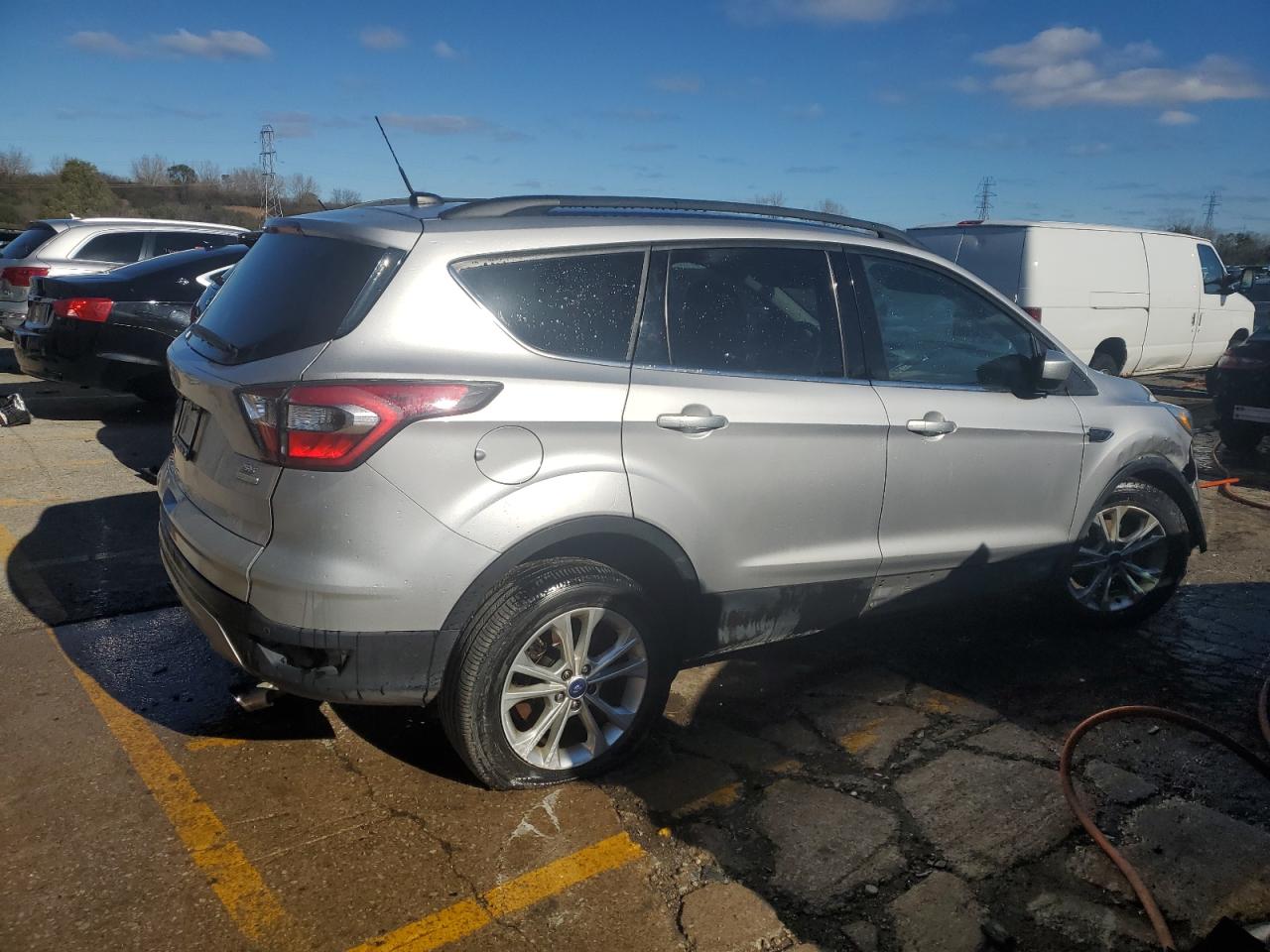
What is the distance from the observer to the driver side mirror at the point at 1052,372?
408 centimetres

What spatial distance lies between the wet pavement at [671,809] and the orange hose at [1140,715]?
0.04 meters

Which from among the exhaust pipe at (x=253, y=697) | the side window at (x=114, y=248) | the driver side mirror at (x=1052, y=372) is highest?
the side window at (x=114, y=248)

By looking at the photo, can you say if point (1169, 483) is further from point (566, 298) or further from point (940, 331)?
point (566, 298)

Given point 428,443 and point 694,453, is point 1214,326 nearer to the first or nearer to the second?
point 694,453

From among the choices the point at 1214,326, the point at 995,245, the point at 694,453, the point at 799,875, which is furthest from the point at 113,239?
the point at 1214,326

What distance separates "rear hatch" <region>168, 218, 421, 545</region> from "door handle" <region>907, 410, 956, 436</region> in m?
1.97

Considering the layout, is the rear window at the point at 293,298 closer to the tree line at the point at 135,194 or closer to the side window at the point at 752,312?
the side window at the point at 752,312

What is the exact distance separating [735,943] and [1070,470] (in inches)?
106

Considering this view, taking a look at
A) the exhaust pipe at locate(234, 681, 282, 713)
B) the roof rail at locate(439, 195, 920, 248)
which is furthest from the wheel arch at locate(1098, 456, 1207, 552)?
the exhaust pipe at locate(234, 681, 282, 713)

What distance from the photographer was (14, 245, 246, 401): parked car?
7.94m

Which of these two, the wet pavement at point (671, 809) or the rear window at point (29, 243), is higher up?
the rear window at point (29, 243)

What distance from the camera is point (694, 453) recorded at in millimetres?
3217

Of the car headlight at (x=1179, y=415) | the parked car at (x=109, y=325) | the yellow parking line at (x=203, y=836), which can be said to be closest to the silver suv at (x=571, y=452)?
the yellow parking line at (x=203, y=836)

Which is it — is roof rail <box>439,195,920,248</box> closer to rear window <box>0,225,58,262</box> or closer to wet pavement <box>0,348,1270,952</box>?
wet pavement <box>0,348,1270,952</box>
